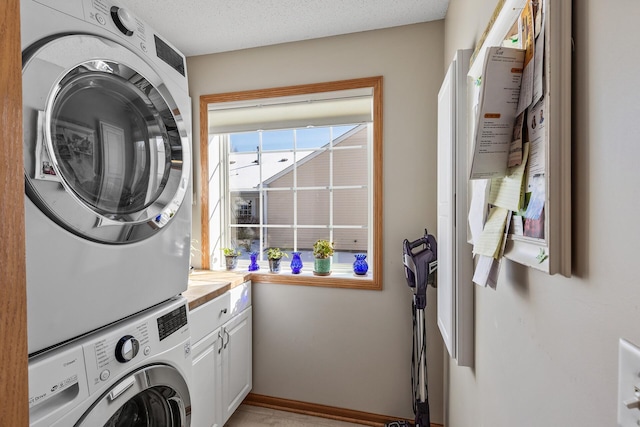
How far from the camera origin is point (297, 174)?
7.37ft

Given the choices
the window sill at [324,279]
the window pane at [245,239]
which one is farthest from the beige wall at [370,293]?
the window pane at [245,239]

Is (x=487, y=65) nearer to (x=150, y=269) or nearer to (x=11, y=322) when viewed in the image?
(x=11, y=322)

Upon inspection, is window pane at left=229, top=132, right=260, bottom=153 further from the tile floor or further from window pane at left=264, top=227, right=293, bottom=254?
the tile floor

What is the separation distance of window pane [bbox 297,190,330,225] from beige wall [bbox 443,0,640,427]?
1562 mm

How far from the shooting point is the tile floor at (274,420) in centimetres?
190

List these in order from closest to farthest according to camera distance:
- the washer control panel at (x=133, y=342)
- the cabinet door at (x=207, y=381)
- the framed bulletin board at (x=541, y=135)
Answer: the framed bulletin board at (x=541, y=135) → the washer control panel at (x=133, y=342) → the cabinet door at (x=207, y=381)

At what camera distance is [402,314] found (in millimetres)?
1875

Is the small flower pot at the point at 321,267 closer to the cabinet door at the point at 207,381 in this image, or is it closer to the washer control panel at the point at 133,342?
the cabinet door at the point at 207,381

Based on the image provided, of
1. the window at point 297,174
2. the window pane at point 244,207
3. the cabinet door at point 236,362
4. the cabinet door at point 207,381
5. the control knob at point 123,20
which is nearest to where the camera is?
the control knob at point 123,20

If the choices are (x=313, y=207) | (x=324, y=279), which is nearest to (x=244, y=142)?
(x=313, y=207)

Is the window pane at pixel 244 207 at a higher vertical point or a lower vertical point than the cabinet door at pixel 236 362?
higher

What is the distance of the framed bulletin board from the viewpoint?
1.63 ft

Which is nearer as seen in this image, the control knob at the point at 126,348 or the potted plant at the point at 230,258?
the control knob at the point at 126,348

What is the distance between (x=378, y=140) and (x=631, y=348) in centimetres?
165
